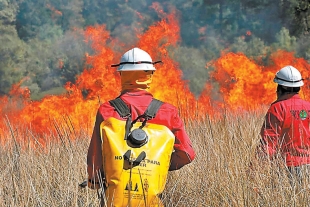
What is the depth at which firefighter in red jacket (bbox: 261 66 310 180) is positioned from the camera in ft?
14.3

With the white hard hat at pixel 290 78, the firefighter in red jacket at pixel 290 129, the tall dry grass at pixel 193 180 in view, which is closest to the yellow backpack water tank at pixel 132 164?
the tall dry grass at pixel 193 180

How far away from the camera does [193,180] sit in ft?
14.9

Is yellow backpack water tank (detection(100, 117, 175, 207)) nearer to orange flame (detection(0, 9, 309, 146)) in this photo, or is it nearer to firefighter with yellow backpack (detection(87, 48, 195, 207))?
firefighter with yellow backpack (detection(87, 48, 195, 207))

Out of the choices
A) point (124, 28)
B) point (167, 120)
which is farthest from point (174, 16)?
point (167, 120)

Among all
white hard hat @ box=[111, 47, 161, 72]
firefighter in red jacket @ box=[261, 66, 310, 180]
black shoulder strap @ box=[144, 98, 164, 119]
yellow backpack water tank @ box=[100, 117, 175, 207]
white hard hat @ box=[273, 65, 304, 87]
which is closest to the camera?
yellow backpack water tank @ box=[100, 117, 175, 207]

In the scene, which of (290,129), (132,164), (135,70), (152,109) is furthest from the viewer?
(290,129)

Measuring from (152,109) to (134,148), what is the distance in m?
0.28

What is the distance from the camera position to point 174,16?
21.0 metres

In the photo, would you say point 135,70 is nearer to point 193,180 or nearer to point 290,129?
point 193,180

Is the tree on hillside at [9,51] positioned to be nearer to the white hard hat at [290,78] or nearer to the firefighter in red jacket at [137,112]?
the white hard hat at [290,78]

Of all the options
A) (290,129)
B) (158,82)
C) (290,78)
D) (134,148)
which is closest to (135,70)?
(134,148)

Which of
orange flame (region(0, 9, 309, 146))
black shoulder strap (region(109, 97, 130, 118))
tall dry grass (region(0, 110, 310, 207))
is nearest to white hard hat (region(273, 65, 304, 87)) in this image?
tall dry grass (region(0, 110, 310, 207))

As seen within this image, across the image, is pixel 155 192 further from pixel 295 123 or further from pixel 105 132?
pixel 295 123

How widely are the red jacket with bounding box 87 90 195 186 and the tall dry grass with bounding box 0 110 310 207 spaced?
20cm
